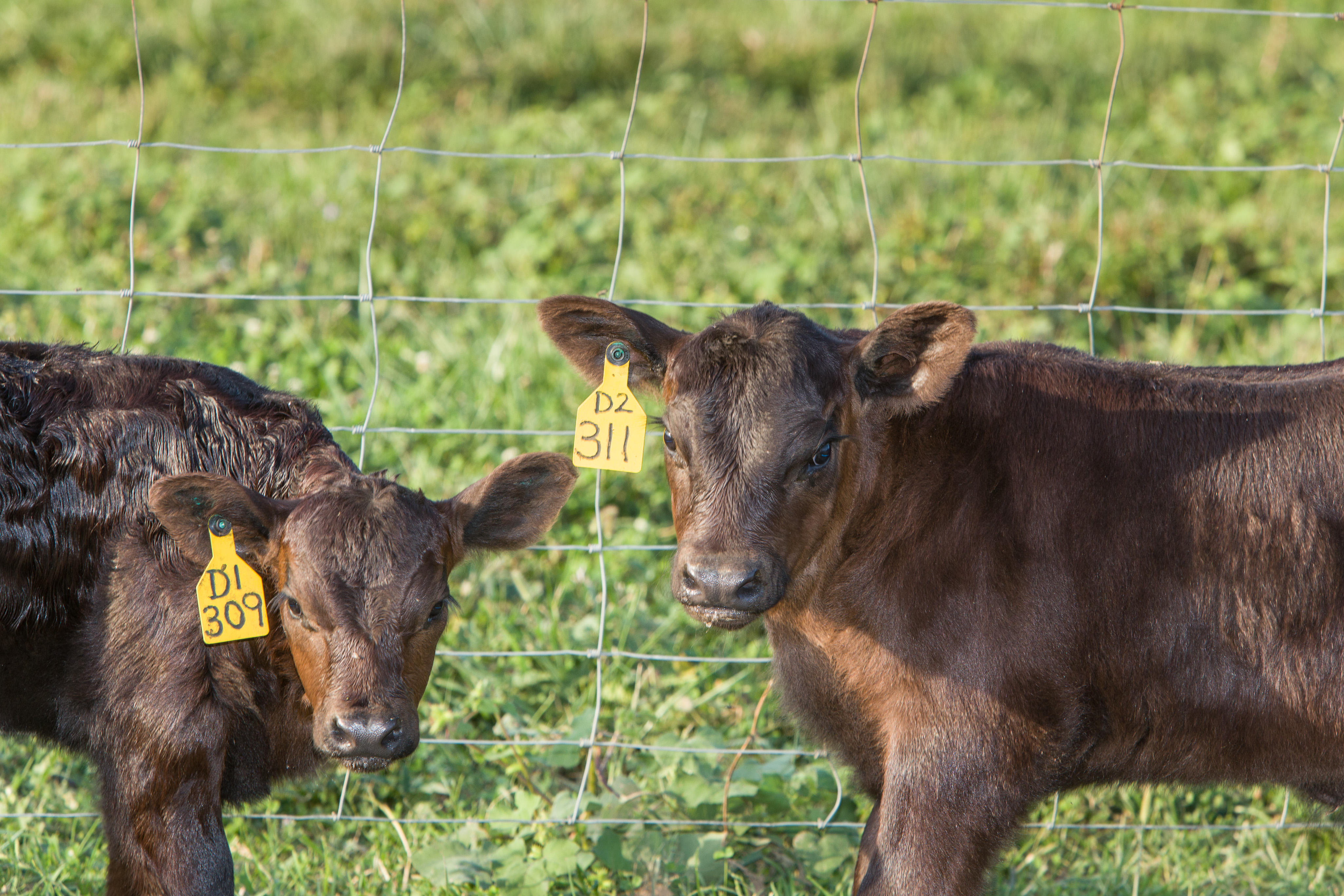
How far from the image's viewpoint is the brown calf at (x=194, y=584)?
362cm

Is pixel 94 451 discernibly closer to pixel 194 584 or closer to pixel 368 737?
pixel 194 584

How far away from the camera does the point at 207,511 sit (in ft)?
12.3

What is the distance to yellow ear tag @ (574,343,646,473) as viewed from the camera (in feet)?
13.1

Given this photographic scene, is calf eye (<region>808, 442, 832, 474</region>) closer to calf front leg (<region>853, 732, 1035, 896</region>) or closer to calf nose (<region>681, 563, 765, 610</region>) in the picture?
calf nose (<region>681, 563, 765, 610</region>)

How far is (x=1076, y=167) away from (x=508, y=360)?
4325mm

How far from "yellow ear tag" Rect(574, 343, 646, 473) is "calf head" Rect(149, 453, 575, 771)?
322 millimetres

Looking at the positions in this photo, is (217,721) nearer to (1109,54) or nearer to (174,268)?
(174,268)

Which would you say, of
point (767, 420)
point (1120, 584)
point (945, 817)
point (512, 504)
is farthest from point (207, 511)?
point (1120, 584)

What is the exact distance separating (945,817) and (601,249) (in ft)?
16.2

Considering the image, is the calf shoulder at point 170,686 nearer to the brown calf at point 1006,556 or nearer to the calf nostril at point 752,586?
the brown calf at point 1006,556

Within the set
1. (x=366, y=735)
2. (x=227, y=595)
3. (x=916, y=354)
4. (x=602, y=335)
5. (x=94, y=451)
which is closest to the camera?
(x=366, y=735)

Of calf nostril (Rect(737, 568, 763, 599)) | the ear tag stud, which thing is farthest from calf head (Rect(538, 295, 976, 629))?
the ear tag stud

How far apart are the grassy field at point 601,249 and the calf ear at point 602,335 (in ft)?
5.09

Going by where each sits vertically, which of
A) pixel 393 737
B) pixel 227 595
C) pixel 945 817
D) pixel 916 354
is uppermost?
pixel 916 354
